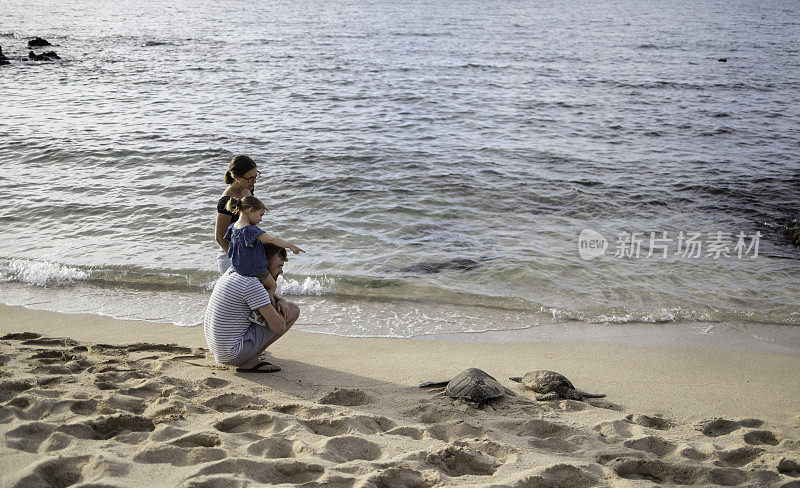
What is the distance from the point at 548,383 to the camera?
13.6 ft

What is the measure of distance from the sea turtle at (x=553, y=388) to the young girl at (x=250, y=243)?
194 centimetres

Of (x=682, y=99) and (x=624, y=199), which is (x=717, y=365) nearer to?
(x=624, y=199)

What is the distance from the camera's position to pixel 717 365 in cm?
492

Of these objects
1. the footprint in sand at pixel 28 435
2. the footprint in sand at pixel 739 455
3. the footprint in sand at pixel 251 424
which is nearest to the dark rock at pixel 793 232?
the footprint in sand at pixel 739 455

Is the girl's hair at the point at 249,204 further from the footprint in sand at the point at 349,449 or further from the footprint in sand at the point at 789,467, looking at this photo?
the footprint in sand at the point at 789,467

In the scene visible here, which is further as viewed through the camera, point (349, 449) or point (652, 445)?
point (652, 445)

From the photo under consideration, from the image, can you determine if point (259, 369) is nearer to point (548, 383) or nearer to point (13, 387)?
point (13, 387)

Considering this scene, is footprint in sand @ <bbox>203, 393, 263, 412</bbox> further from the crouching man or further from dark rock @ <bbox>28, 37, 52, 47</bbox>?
dark rock @ <bbox>28, 37, 52, 47</bbox>

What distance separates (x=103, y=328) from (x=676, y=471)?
4.83m

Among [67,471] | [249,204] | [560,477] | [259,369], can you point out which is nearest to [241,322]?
[259,369]

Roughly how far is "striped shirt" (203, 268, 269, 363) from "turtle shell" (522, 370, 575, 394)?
6.57 feet

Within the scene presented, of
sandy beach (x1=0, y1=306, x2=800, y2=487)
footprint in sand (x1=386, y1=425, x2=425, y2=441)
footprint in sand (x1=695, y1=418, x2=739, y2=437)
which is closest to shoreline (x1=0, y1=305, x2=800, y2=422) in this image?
sandy beach (x1=0, y1=306, x2=800, y2=487)

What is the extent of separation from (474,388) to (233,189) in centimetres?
261

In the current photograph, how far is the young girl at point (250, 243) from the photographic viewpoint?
161 inches
